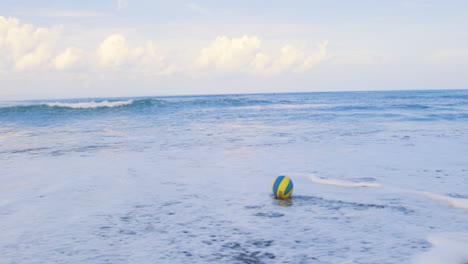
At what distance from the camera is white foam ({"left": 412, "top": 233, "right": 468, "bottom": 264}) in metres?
3.71

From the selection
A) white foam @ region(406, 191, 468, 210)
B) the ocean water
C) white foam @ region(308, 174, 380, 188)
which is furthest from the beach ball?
white foam @ region(406, 191, 468, 210)

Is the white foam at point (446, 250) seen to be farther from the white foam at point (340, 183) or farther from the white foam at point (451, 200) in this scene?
the white foam at point (340, 183)

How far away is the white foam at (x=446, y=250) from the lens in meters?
3.71

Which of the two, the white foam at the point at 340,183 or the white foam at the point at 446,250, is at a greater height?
the white foam at the point at 340,183

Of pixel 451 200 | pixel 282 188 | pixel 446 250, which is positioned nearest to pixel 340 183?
pixel 282 188

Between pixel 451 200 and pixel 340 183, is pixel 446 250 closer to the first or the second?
pixel 451 200

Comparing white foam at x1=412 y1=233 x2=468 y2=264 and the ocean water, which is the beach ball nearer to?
the ocean water

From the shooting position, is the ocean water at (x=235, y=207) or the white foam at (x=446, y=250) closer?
the white foam at (x=446, y=250)

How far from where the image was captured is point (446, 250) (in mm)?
3904

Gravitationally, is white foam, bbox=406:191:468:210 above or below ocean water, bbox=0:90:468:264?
above

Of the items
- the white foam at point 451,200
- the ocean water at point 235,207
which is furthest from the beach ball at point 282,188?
the white foam at point 451,200

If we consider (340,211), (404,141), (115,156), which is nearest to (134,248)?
(340,211)

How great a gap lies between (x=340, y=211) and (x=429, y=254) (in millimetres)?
1482

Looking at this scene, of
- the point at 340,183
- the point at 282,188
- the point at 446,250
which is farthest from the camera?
the point at 340,183
